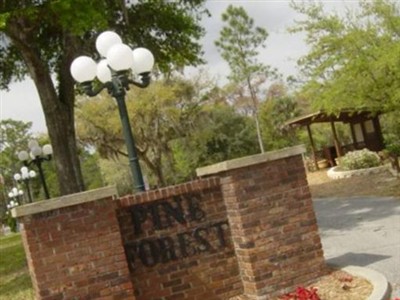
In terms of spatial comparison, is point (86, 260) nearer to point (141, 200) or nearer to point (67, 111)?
point (141, 200)

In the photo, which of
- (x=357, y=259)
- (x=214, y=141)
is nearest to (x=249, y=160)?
(x=357, y=259)

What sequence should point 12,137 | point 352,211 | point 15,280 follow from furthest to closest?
1. point 12,137
2. point 352,211
3. point 15,280

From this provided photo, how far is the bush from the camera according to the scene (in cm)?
2432

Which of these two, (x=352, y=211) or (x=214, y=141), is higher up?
(x=214, y=141)

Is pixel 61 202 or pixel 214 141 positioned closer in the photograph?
pixel 61 202

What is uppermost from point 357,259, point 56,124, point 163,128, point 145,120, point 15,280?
point 145,120

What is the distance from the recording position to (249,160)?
6.66 metres

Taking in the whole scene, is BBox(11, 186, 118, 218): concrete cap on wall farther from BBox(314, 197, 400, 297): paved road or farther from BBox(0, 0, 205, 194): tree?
BBox(0, 0, 205, 194): tree

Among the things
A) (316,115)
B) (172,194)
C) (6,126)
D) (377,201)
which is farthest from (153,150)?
(6,126)

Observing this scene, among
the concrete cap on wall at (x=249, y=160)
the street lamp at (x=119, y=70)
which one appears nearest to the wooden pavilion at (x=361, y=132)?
the street lamp at (x=119, y=70)

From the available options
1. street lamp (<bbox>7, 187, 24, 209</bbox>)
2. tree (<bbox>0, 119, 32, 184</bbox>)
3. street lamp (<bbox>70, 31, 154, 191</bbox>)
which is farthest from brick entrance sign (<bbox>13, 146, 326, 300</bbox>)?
tree (<bbox>0, 119, 32, 184</bbox>)

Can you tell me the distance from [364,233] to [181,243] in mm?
4706

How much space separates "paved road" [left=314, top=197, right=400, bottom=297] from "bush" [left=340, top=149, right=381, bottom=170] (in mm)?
8305

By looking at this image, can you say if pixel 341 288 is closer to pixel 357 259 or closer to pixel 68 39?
pixel 357 259
